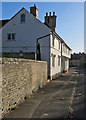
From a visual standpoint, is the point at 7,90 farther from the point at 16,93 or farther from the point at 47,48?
the point at 47,48

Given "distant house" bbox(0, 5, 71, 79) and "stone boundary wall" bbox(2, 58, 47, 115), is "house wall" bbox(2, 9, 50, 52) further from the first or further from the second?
"stone boundary wall" bbox(2, 58, 47, 115)

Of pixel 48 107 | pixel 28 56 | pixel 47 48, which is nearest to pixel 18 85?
pixel 48 107

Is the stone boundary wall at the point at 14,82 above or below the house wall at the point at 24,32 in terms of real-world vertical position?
below

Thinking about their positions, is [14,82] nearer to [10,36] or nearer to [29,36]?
[29,36]

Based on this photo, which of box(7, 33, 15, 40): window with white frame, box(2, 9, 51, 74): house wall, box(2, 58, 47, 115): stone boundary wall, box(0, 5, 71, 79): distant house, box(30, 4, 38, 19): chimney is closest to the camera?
box(2, 58, 47, 115): stone boundary wall

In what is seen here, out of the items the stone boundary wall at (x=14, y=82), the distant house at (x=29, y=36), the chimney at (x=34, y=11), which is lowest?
the stone boundary wall at (x=14, y=82)

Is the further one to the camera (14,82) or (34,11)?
(34,11)

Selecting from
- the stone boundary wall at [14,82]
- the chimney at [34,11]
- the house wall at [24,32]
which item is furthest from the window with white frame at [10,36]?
the stone boundary wall at [14,82]

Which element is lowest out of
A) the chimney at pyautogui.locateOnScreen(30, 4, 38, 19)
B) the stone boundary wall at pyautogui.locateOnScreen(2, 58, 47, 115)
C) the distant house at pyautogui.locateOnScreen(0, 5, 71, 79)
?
the stone boundary wall at pyautogui.locateOnScreen(2, 58, 47, 115)

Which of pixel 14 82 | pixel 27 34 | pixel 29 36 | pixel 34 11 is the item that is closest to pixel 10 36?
pixel 27 34

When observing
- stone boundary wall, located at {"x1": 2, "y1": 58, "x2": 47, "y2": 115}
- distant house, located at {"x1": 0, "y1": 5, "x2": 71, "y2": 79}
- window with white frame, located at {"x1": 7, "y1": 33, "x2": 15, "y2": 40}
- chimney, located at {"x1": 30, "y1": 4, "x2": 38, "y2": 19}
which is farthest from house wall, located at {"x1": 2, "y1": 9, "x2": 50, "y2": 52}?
stone boundary wall, located at {"x1": 2, "y1": 58, "x2": 47, "y2": 115}

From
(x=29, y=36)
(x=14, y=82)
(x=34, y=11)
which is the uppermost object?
(x=34, y=11)

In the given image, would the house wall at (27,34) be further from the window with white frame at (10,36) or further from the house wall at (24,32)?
the window with white frame at (10,36)

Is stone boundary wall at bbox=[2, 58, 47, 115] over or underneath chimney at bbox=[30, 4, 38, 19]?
underneath
